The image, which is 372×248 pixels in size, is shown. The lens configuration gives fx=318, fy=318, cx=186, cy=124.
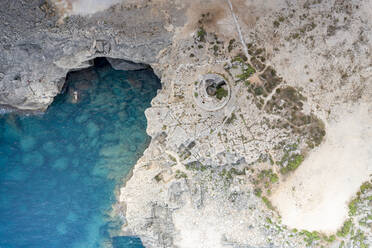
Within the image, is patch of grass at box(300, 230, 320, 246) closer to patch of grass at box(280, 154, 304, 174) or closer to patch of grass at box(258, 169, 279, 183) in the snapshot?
patch of grass at box(258, 169, 279, 183)

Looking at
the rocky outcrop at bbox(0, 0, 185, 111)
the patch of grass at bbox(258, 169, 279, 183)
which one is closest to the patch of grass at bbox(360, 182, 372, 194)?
the patch of grass at bbox(258, 169, 279, 183)

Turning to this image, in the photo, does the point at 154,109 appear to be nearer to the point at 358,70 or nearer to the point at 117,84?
the point at 117,84

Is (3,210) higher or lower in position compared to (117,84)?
lower

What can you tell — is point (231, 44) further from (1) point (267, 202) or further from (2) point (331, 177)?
(2) point (331, 177)

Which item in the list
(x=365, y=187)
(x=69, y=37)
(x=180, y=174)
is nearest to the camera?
(x=365, y=187)

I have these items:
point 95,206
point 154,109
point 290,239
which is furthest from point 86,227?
point 290,239

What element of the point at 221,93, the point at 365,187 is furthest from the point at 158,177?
the point at 365,187
